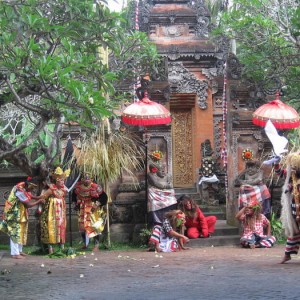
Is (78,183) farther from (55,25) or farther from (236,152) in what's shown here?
(55,25)

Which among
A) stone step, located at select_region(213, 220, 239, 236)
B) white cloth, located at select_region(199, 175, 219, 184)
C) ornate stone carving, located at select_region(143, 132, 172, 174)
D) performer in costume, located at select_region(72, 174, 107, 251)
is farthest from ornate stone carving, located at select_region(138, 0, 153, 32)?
performer in costume, located at select_region(72, 174, 107, 251)

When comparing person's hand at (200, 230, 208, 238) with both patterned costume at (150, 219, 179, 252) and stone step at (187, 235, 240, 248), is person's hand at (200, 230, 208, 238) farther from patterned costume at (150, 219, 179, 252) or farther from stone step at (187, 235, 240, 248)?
patterned costume at (150, 219, 179, 252)

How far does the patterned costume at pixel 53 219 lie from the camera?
1238cm

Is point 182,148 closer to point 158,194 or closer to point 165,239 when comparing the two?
point 158,194

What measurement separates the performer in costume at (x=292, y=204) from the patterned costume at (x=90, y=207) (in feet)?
14.8

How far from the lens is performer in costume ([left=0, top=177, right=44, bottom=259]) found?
12.1 m

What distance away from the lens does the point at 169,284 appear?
823cm

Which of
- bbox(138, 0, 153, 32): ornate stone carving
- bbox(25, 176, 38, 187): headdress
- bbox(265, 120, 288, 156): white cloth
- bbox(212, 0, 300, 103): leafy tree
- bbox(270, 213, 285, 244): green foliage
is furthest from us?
bbox(138, 0, 153, 32): ornate stone carving

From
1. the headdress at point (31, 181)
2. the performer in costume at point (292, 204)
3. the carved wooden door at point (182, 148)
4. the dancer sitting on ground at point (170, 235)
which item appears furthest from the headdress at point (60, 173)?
the carved wooden door at point (182, 148)

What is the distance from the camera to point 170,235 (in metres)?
13.0

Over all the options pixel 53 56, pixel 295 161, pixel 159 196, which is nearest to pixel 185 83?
pixel 159 196

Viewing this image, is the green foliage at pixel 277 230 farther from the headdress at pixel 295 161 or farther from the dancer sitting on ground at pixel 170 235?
the headdress at pixel 295 161

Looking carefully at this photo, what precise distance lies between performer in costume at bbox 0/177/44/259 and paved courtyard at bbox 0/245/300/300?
352 mm

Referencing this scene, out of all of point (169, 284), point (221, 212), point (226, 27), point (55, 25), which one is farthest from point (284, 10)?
point (169, 284)
